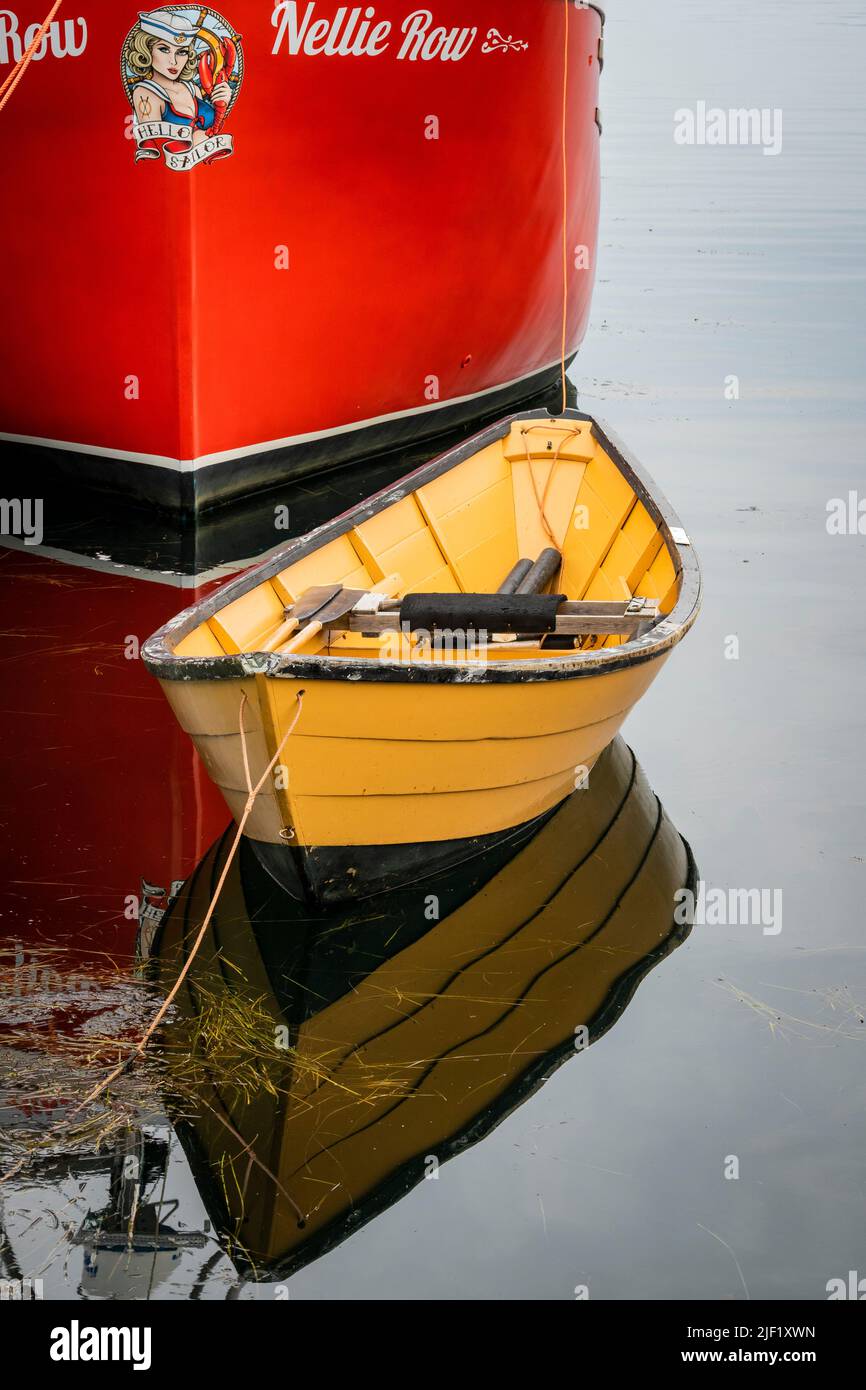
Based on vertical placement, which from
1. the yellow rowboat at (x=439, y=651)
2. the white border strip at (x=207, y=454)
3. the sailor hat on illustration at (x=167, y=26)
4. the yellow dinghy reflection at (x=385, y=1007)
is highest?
the sailor hat on illustration at (x=167, y=26)

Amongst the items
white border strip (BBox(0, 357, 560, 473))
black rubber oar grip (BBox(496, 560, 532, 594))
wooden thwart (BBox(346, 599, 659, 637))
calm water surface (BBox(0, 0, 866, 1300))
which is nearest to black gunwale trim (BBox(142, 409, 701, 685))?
wooden thwart (BBox(346, 599, 659, 637))

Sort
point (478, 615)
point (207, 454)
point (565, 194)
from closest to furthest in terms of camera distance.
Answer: point (478, 615) → point (207, 454) → point (565, 194)

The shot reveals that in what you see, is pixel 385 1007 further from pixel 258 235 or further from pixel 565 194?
pixel 565 194

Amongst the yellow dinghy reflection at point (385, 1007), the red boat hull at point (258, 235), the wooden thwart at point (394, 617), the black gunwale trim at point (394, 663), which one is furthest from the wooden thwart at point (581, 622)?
the red boat hull at point (258, 235)

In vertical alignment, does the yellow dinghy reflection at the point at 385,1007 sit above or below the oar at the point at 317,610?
below

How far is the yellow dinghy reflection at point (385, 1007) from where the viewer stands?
399 centimetres

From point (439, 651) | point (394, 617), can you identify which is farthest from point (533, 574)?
point (439, 651)

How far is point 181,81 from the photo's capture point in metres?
8.02

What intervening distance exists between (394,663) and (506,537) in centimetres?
288

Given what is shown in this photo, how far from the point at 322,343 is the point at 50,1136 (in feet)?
20.1

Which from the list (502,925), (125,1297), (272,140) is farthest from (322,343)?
(125,1297)

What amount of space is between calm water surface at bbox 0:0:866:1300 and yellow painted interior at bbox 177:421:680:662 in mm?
650

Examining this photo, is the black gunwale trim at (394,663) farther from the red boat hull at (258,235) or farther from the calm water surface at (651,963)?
the red boat hull at (258,235)

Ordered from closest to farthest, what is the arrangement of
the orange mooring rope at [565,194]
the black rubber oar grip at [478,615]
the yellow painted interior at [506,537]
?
the black rubber oar grip at [478,615]
the yellow painted interior at [506,537]
the orange mooring rope at [565,194]
